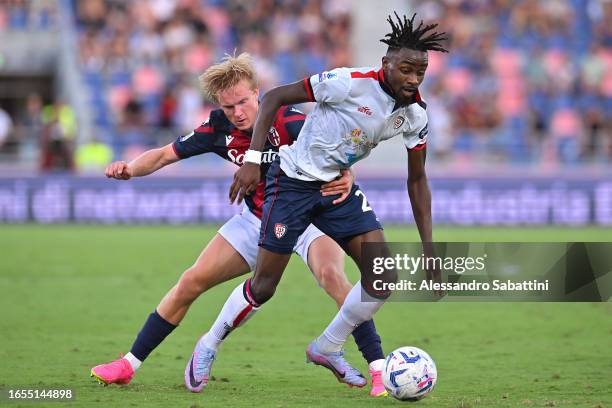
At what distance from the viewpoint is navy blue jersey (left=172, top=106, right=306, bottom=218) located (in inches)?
286

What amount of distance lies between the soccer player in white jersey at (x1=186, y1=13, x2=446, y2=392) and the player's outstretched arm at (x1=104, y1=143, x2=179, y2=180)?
745 millimetres

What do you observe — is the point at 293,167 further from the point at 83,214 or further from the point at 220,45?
the point at 220,45

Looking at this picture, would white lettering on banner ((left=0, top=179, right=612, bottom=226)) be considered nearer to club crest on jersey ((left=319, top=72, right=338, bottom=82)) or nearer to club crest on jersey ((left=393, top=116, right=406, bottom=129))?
club crest on jersey ((left=393, top=116, right=406, bottom=129))

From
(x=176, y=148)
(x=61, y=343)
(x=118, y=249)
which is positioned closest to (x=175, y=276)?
(x=118, y=249)

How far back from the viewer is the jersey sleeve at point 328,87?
6.61m

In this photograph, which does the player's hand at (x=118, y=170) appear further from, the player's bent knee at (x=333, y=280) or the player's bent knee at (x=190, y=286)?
the player's bent knee at (x=333, y=280)

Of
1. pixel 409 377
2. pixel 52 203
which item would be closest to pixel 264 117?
pixel 409 377

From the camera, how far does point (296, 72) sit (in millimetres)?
24109

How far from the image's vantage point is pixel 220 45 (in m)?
24.5

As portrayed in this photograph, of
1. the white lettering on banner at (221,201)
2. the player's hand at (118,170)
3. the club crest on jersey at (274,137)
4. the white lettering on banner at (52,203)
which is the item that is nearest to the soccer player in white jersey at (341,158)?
the club crest on jersey at (274,137)

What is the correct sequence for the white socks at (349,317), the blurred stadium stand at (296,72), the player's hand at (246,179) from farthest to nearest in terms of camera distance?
the blurred stadium stand at (296,72), the white socks at (349,317), the player's hand at (246,179)

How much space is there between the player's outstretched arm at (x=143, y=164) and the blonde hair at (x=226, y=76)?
508 millimetres

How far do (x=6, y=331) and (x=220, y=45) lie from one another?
15.7m

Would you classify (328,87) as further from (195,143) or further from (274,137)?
(195,143)
